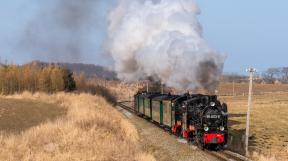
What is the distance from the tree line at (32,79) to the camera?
8288cm

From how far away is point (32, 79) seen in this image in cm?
8494

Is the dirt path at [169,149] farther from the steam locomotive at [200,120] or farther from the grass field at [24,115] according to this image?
the grass field at [24,115]

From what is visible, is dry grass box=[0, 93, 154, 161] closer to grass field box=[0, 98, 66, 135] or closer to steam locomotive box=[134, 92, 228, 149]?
steam locomotive box=[134, 92, 228, 149]

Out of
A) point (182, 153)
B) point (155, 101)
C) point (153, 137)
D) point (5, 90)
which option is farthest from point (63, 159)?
point (5, 90)

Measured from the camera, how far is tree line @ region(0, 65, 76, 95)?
3263 inches

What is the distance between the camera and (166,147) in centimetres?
2670

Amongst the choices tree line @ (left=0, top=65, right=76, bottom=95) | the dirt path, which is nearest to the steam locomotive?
the dirt path

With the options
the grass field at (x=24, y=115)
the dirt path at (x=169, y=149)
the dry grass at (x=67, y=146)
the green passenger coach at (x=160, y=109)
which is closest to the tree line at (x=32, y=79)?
the grass field at (x=24, y=115)

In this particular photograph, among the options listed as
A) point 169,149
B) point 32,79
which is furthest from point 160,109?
point 32,79

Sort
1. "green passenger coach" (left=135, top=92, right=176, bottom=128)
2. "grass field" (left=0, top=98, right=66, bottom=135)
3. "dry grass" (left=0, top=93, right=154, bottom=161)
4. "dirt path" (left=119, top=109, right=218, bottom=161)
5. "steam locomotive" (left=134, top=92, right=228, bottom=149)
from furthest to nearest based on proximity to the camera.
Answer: "grass field" (left=0, top=98, right=66, bottom=135), "green passenger coach" (left=135, top=92, right=176, bottom=128), "steam locomotive" (left=134, top=92, right=228, bottom=149), "dirt path" (left=119, top=109, right=218, bottom=161), "dry grass" (left=0, top=93, right=154, bottom=161)

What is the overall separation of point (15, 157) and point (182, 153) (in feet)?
32.6

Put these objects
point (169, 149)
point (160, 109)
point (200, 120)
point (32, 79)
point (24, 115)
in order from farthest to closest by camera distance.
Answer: point (32, 79) < point (24, 115) < point (160, 109) < point (169, 149) < point (200, 120)

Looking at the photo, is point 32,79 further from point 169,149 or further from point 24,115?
point 169,149

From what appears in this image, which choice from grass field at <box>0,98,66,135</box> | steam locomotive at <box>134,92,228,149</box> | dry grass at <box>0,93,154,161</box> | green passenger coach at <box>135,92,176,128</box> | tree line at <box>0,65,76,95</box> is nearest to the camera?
dry grass at <box>0,93,154,161</box>
